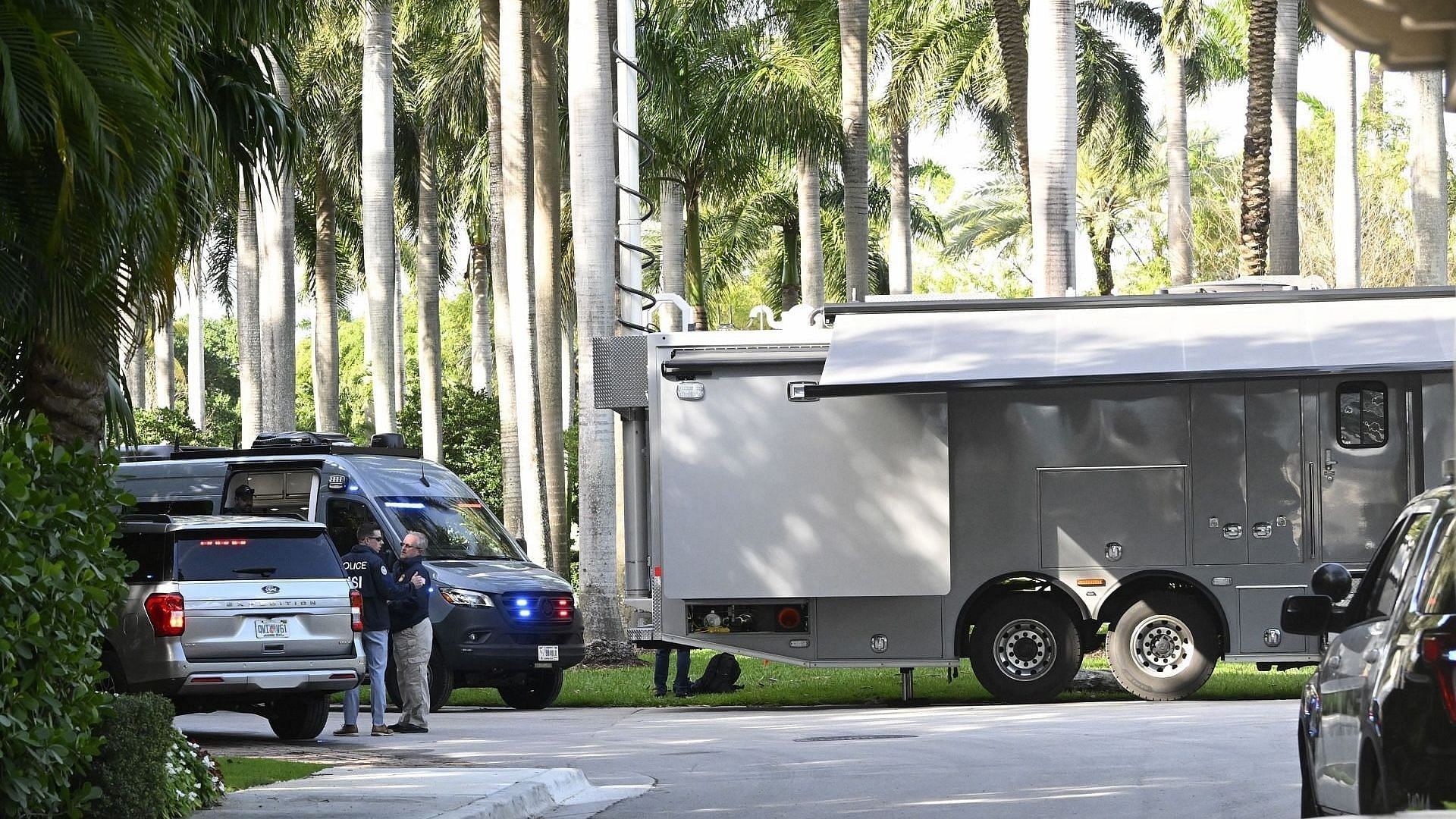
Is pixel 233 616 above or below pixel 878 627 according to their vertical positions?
above

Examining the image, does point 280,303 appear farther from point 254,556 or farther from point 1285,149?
point 254,556

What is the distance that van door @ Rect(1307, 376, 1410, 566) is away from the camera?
56.3ft

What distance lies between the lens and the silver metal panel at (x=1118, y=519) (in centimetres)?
1748

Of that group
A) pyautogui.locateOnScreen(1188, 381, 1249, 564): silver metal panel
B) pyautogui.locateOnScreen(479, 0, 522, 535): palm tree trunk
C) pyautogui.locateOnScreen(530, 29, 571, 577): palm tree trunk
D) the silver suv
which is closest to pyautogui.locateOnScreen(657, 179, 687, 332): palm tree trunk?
pyautogui.locateOnScreen(479, 0, 522, 535): palm tree trunk

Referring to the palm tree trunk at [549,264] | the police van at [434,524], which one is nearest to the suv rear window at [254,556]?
the police van at [434,524]

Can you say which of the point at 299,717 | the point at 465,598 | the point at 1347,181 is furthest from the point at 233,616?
the point at 1347,181

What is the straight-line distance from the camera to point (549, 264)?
30344 millimetres

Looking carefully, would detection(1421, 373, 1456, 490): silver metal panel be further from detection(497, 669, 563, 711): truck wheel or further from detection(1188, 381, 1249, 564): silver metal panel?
detection(497, 669, 563, 711): truck wheel

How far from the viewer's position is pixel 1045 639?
699 inches

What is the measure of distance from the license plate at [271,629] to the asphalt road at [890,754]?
958 mm

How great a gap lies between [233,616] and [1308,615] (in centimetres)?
945

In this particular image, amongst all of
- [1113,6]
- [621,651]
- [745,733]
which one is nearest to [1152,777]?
[745,733]

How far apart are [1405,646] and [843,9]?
2434 centimetres

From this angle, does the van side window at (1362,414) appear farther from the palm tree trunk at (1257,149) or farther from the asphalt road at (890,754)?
the palm tree trunk at (1257,149)
